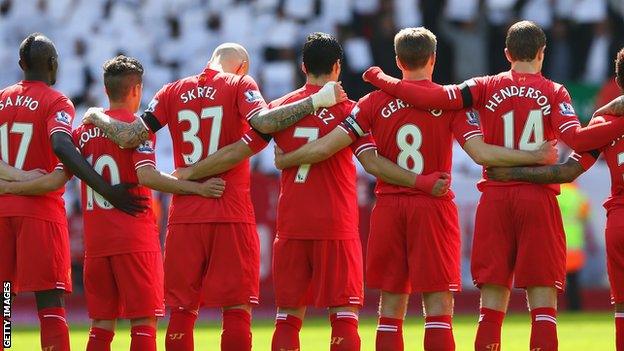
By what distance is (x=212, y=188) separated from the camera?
352 inches

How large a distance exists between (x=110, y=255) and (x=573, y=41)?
463 inches

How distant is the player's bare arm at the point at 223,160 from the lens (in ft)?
29.1

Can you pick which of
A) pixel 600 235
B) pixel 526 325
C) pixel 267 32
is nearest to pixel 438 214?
pixel 526 325

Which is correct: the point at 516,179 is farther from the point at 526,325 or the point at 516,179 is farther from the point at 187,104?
the point at 526,325

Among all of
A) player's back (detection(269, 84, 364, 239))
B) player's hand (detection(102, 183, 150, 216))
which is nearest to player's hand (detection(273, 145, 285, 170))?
player's back (detection(269, 84, 364, 239))

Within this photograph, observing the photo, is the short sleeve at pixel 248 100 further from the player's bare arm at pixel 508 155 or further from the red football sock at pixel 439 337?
the red football sock at pixel 439 337

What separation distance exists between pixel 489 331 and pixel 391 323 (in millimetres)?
618

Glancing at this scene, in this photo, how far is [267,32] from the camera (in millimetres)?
19359

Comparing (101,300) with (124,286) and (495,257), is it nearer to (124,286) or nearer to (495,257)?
(124,286)

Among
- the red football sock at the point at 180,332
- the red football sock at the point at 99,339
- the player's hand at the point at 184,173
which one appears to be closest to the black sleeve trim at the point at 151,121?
the player's hand at the point at 184,173

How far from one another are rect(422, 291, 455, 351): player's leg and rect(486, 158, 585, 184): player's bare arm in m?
0.83

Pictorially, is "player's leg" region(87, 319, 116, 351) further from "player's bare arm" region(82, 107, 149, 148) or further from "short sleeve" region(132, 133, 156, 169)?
"player's bare arm" region(82, 107, 149, 148)

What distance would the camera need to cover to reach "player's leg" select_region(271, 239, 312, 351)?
885 cm

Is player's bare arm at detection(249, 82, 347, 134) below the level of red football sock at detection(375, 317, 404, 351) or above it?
above
